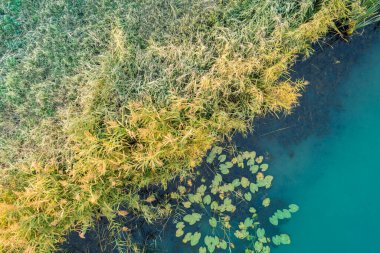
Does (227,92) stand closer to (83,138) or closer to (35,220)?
(83,138)

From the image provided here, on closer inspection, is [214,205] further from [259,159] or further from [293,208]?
[293,208]

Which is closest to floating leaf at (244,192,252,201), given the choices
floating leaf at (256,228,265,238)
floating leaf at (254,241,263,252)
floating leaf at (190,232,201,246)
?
floating leaf at (256,228,265,238)

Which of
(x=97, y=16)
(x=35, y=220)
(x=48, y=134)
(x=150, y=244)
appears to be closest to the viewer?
(x=35, y=220)

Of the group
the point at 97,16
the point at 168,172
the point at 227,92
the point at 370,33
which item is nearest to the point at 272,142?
the point at 227,92

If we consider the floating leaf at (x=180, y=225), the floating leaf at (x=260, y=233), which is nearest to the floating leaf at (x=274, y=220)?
the floating leaf at (x=260, y=233)

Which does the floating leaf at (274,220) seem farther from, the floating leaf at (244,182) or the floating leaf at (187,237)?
the floating leaf at (187,237)

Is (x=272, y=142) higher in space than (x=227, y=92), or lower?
lower

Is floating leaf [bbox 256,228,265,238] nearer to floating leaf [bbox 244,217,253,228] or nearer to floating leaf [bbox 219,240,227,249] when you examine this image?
floating leaf [bbox 244,217,253,228]
